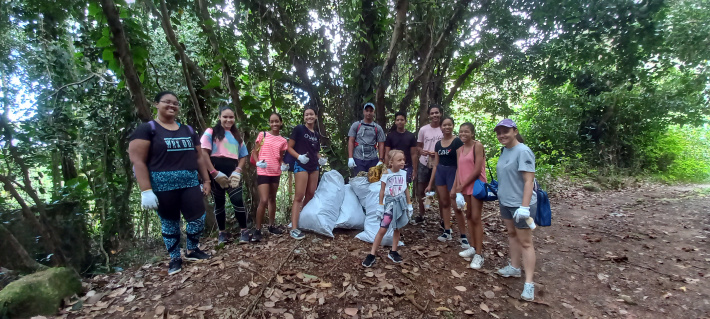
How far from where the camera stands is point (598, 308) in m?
2.75

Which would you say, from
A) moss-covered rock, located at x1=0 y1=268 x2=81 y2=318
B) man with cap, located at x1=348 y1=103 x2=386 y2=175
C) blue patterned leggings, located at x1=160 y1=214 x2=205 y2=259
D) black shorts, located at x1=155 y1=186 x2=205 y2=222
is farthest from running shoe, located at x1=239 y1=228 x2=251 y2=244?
man with cap, located at x1=348 y1=103 x2=386 y2=175

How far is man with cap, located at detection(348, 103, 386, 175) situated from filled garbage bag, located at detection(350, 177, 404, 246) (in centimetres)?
32

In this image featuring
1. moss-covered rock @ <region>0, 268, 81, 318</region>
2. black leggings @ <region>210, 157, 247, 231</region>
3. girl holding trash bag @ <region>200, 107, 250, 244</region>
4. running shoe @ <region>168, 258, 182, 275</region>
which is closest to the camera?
moss-covered rock @ <region>0, 268, 81, 318</region>

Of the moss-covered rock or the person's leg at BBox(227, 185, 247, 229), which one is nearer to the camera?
the moss-covered rock

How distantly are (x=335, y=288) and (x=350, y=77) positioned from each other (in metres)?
3.89

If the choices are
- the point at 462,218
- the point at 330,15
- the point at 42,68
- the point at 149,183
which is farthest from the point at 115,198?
the point at 462,218

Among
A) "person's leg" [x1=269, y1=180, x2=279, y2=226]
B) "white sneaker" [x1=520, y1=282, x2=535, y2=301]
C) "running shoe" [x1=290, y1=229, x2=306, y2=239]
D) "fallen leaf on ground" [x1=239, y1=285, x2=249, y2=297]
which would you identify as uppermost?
"person's leg" [x1=269, y1=180, x2=279, y2=226]

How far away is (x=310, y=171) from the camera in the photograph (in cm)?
404

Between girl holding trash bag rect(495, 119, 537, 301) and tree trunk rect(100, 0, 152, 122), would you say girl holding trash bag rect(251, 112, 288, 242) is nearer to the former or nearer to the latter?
tree trunk rect(100, 0, 152, 122)

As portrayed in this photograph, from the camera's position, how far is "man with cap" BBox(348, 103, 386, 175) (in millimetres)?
4532

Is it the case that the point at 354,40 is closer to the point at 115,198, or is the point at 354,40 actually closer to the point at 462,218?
the point at 462,218

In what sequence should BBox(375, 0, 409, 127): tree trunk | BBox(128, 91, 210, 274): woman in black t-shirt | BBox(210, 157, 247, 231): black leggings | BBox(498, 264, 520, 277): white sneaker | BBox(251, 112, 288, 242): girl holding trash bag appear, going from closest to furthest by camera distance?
BBox(128, 91, 210, 274): woman in black t-shirt
BBox(498, 264, 520, 277): white sneaker
BBox(210, 157, 247, 231): black leggings
BBox(251, 112, 288, 242): girl holding trash bag
BBox(375, 0, 409, 127): tree trunk

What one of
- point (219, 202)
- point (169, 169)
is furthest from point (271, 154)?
point (169, 169)

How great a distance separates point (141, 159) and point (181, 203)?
1.82ft
